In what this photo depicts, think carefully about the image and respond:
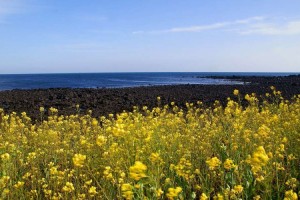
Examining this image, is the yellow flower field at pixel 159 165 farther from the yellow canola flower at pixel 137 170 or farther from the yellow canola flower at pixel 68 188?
the yellow canola flower at pixel 137 170

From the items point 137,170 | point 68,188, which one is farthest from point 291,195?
point 68,188

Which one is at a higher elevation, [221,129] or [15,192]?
[221,129]

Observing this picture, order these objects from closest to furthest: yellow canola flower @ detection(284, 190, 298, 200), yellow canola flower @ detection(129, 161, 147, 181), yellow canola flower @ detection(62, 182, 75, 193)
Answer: yellow canola flower @ detection(129, 161, 147, 181), yellow canola flower @ detection(284, 190, 298, 200), yellow canola flower @ detection(62, 182, 75, 193)

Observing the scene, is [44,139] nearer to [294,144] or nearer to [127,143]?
[127,143]

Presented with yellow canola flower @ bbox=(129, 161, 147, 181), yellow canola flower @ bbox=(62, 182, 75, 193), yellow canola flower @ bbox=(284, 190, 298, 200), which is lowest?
yellow canola flower @ bbox=(62, 182, 75, 193)

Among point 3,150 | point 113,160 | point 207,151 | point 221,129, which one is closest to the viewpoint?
point 113,160

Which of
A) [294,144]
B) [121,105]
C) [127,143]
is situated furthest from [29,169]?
[121,105]

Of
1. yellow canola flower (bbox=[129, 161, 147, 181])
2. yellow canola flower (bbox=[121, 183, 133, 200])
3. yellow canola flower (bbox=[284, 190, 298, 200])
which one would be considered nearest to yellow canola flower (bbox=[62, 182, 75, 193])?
yellow canola flower (bbox=[121, 183, 133, 200])

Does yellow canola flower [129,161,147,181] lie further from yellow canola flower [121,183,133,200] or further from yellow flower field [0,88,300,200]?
yellow flower field [0,88,300,200]

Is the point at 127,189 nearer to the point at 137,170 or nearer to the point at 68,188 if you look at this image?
the point at 137,170

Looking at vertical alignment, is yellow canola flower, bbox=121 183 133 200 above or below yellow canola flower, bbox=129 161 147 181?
→ below

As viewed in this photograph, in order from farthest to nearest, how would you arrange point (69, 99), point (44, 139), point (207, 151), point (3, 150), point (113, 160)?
point (69, 99) → point (44, 139) → point (3, 150) → point (207, 151) → point (113, 160)

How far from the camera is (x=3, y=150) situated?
4660 mm

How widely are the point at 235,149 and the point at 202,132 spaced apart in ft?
4.51
